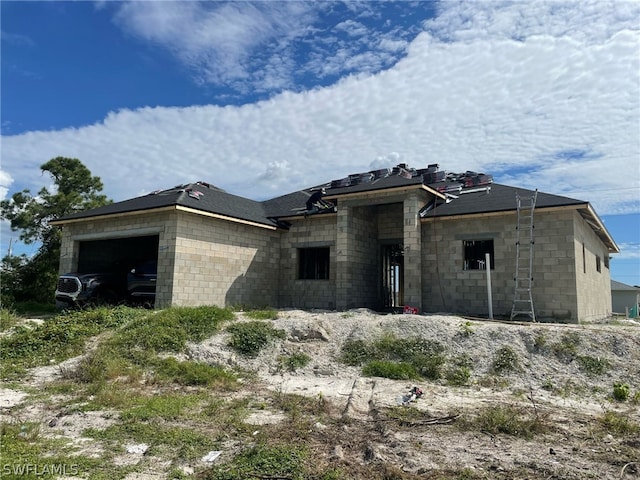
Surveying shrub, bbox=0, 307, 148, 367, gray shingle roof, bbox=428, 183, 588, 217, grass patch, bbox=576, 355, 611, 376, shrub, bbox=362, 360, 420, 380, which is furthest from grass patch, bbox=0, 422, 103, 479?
gray shingle roof, bbox=428, 183, 588, 217

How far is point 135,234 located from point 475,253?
11.7 m

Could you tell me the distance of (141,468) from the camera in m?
4.88

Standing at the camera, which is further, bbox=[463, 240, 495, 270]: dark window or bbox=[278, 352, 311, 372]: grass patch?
bbox=[463, 240, 495, 270]: dark window

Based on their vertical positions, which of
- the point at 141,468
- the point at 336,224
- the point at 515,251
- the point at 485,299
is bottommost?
the point at 141,468

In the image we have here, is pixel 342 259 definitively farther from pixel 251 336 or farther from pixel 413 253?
pixel 251 336

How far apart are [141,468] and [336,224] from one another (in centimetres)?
1300

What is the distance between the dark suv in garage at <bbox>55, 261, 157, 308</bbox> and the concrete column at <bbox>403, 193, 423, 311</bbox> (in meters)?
8.56

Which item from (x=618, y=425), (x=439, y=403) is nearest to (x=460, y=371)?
(x=439, y=403)

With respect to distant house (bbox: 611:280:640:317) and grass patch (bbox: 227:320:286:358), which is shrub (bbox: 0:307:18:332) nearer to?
grass patch (bbox: 227:320:286:358)

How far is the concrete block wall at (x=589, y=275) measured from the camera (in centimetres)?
1396

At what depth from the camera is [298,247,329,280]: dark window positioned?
1795cm

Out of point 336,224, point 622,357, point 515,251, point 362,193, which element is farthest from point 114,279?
point 622,357

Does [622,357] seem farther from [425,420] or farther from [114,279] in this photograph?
[114,279]

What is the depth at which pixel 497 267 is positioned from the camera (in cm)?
1449
